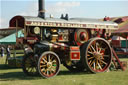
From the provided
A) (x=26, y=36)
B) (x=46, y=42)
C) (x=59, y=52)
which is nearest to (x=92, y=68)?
(x=59, y=52)

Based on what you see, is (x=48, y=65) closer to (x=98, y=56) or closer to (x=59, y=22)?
(x=59, y=22)

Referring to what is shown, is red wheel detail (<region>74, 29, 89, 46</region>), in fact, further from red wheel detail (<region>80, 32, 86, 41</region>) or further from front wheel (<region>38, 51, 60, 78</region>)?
front wheel (<region>38, 51, 60, 78</region>)

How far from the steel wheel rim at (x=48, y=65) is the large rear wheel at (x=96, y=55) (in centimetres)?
148

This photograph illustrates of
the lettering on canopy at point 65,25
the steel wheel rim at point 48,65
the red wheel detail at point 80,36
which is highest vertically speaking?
the lettering on canopy at point 65,25

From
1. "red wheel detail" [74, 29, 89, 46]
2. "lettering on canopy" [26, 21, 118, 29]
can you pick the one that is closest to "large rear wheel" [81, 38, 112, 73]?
"red wheel detail" [74, 29, 89, 46]

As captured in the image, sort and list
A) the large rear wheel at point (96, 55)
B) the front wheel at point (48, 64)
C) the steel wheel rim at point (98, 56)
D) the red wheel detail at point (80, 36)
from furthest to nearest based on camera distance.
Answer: the red wheel detail at point (80, 36)
the steel wheel rim at point (98, 56)
the large rear wheel at point (96, 55)
the front wheel at point (48, 64)

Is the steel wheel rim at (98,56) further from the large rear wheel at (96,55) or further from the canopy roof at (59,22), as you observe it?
the canopy roof at (59,22)

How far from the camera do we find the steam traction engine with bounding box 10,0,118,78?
10.3 metres

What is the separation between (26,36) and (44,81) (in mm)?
2484

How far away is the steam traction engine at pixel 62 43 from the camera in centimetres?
1030

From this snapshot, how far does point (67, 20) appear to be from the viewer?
37.0 feet

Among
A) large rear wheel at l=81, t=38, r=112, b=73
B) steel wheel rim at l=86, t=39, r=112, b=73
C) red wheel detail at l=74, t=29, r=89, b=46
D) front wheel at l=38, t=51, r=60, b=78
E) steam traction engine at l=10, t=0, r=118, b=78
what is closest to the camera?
front wheel at l=38, t=51, r=60, b=78

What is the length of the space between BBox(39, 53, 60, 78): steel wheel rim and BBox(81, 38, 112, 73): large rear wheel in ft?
4.87

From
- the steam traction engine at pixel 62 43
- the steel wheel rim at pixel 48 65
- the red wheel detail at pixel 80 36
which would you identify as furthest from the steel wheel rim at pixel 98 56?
the steel wheel rim at pixel 48 65
